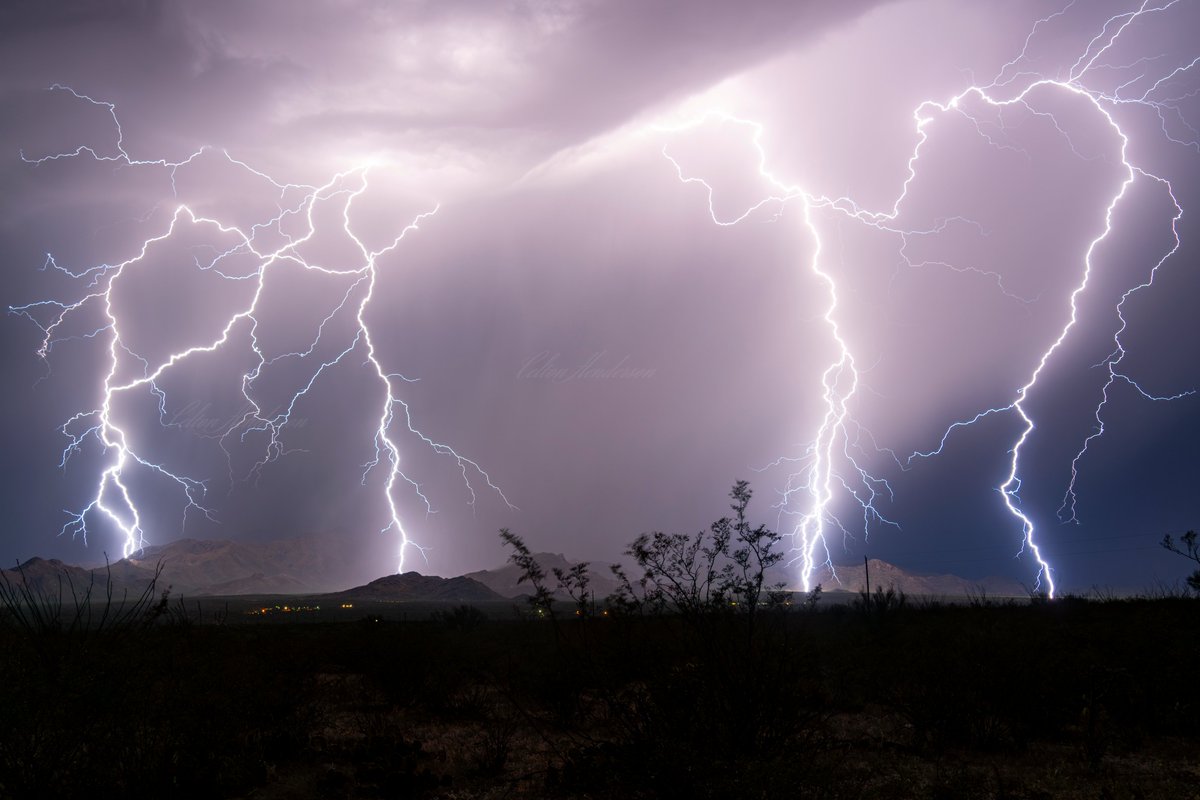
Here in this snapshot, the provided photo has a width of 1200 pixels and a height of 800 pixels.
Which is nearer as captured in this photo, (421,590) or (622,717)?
(622,717)

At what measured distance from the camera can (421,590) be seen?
12962cm

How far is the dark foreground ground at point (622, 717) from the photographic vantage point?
546 cm

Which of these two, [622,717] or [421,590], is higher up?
[622,717]

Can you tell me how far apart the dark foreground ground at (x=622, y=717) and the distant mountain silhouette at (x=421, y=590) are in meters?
111

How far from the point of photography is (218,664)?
11.6 metres

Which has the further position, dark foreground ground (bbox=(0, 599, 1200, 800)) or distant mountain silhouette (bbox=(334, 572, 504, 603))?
distant mountain silhouette (bbox=(334, 572, 504, 603))

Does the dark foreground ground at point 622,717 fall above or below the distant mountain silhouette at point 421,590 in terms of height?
above

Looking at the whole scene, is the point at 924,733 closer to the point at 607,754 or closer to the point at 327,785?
the point at 607,754

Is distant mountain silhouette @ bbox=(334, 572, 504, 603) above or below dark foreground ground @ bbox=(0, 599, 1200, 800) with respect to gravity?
below

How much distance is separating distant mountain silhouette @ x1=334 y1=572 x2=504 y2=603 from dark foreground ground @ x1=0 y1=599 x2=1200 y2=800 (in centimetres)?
11126

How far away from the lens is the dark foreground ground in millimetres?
5461

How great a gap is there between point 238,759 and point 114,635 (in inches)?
98.9

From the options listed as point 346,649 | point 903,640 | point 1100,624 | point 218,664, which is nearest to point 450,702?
point 218,664

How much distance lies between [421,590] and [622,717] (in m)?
131
